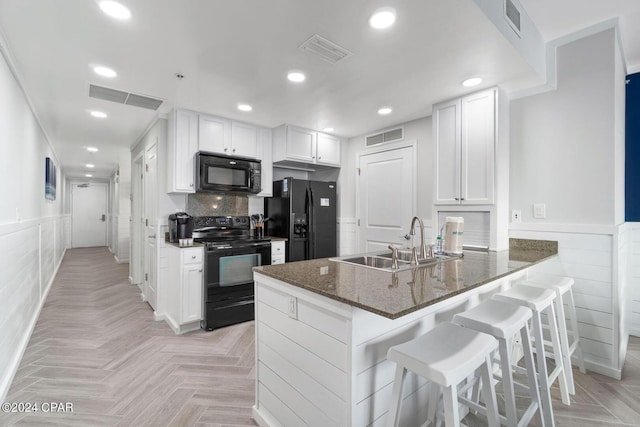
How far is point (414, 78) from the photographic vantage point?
244 cm

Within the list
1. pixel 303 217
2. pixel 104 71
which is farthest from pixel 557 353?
pixel 104 71

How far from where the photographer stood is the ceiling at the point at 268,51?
1.65 m

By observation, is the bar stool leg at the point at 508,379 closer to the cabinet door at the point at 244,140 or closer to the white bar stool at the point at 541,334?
the white bar stool at the point at 541,334

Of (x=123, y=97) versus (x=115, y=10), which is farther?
(x=123, y=97)

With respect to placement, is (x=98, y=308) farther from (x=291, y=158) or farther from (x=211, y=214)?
(x=291, y=158)

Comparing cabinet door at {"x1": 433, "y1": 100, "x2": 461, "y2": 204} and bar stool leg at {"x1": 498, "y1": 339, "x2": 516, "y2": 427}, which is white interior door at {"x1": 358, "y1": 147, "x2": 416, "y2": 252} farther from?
bar stool leg at {"x1": 498, "y1": 339, "x2": 516, "y2": 427}

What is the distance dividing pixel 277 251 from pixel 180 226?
1.12 meters

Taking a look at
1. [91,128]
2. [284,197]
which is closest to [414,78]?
[284,197]

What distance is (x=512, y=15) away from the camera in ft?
6.37

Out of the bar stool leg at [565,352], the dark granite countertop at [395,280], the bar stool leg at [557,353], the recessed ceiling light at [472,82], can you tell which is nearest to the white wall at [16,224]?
the dark granite countertop at [395,280]

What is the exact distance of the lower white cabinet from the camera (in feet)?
9.88

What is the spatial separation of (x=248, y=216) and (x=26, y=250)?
86.8 inches

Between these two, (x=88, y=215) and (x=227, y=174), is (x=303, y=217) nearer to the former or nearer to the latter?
(x=227, y=174)

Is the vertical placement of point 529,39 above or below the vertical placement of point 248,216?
above
